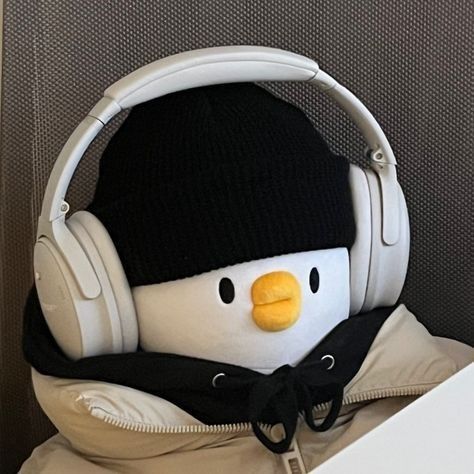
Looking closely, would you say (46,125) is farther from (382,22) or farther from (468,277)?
(468,277)

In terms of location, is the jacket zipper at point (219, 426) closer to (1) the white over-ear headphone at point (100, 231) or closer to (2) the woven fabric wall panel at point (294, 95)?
(1) the white over-ear headphone at point (100, 231)

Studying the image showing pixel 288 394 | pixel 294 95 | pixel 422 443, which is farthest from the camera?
pixel 294 95

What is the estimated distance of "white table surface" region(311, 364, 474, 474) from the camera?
0.45 meters

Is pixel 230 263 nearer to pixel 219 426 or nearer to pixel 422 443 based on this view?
pixel 219 426

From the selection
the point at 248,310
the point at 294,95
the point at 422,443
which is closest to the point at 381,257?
the point at 248,310

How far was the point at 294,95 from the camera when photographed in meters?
1.05

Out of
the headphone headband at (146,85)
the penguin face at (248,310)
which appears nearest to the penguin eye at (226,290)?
the penguin face at (248,310)

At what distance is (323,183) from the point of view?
0.84 meters

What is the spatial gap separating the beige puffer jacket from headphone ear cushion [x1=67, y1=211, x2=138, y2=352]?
0.05m

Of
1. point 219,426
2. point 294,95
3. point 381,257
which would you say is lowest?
point 219,426

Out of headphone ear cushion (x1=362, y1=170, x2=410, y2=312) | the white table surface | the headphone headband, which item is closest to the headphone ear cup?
headphone ear cushion (x1=362, y1=170, x2=410, y2=312)

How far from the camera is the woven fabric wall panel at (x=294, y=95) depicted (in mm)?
1038

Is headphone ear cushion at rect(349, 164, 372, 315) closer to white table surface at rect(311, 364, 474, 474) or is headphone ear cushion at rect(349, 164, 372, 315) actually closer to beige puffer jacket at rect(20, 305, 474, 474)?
beige puffer jacket at rect(20, 305, 474, 474)

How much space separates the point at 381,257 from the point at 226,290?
0.53 ft
